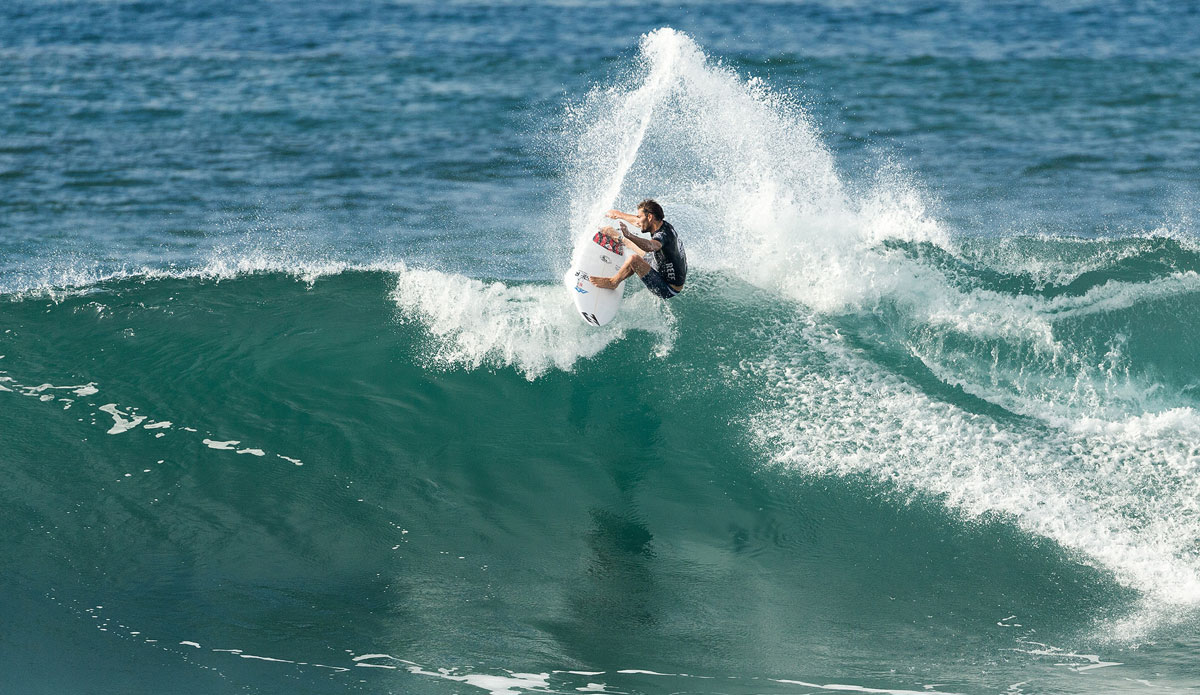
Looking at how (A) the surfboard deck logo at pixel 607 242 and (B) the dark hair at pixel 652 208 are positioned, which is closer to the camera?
(B) the dark hair at pixel 652 208

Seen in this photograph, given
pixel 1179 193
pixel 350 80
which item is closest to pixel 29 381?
pixel 350 80

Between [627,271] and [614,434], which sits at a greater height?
[627,271]

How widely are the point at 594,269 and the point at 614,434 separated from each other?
65.7 inches

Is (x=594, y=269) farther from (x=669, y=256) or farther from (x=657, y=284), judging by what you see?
(x=669, y=256)

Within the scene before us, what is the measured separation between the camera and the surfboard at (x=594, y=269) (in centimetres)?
1153

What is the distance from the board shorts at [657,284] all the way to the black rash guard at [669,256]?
6 centimetres

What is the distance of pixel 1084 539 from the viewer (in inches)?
395

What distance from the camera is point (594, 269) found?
11.5 meters

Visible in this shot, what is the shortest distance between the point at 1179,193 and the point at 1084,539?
11.9 metres

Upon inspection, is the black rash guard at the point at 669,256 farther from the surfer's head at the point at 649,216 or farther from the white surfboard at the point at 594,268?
the white surfboard at the point at 594,268

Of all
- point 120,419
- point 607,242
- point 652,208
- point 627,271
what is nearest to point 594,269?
point 607,242

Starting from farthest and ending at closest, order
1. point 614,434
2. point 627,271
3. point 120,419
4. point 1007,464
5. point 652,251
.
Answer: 1. point 120,419
2. point 614,434
3. point 627,271
4. point 652,251
5. point 1007,464

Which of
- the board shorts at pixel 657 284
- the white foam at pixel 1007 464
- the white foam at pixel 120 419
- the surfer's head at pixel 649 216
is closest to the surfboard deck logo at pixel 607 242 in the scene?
the board shorts at pixel 657 284

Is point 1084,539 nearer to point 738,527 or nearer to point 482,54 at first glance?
point 738,527
